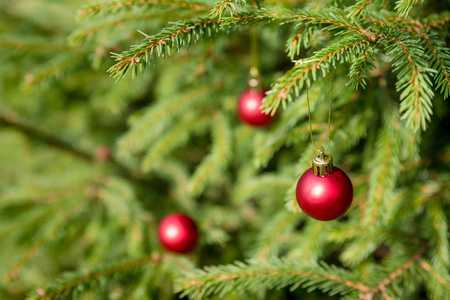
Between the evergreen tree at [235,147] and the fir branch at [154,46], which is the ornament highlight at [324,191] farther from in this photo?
the fir branch at [154,46]

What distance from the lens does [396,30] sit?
0.66m

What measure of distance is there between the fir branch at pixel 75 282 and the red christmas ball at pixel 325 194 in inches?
24.4

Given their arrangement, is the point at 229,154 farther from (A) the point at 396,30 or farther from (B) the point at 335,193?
A: (A) the point at 396,30

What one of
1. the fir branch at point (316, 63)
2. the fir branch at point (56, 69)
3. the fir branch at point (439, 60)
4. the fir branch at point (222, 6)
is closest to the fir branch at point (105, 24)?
the fir branch at point (56, 69)

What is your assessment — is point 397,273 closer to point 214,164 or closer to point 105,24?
point 214,164

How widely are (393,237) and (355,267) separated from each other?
15 cm

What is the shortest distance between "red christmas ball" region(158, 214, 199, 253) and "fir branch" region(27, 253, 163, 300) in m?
0.10

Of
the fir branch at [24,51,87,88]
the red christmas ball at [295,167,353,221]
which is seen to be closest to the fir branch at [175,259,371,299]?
the red christmas ball at [295,167,353,221]

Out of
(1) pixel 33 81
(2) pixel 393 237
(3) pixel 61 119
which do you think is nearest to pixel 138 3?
(1) pixel 33 81

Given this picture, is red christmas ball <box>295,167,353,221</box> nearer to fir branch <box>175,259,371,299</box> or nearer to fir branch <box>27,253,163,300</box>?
fir branch <box>175,259,371,299</box>

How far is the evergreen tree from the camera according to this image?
0.70m

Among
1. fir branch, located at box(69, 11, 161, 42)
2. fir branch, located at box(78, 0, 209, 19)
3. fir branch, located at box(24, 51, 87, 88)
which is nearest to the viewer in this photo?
fir branch, located at box(78, 0, 209, 19)

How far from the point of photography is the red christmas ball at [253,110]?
3.66 ft

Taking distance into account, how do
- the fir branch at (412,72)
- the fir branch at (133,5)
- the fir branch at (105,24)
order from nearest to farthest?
the fir branch at (412,72)
the fir branch at (133,5)
the fir branch at (105,24)
